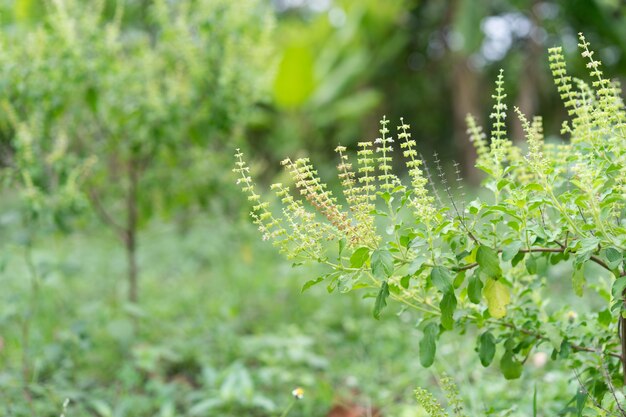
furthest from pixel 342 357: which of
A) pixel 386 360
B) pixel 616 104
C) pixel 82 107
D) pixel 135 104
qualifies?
pixel 616 104

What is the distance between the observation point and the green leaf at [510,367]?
2.02 metres

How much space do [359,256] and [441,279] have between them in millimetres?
219

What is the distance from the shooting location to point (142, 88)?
14.3ft

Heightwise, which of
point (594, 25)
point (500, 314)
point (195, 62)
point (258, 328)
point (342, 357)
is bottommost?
point (500, 314)

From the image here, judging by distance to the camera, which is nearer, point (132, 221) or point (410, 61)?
point (132, 221)

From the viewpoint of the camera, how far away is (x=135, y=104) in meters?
4.11

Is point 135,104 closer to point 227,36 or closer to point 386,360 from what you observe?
point 227,36

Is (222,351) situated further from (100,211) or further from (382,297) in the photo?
(382,297)

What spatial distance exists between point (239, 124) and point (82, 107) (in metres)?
1.07

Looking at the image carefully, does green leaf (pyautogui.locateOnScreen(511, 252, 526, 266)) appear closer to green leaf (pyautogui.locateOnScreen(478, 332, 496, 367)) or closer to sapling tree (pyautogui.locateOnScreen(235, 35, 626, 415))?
sapling tree (pyautogui.locateOnScreen(235, 35, 626, 415))

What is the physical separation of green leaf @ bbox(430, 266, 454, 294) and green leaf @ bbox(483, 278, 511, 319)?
0.20 meters

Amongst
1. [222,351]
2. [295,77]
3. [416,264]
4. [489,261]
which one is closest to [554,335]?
[489,261]

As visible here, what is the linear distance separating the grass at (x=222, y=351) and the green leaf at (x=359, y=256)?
0.91 meters

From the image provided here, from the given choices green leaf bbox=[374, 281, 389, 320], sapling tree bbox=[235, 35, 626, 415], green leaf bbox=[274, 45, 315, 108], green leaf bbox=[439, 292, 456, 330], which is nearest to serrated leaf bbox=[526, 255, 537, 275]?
sapling tree bbox=[235, 35, 626, 415]
